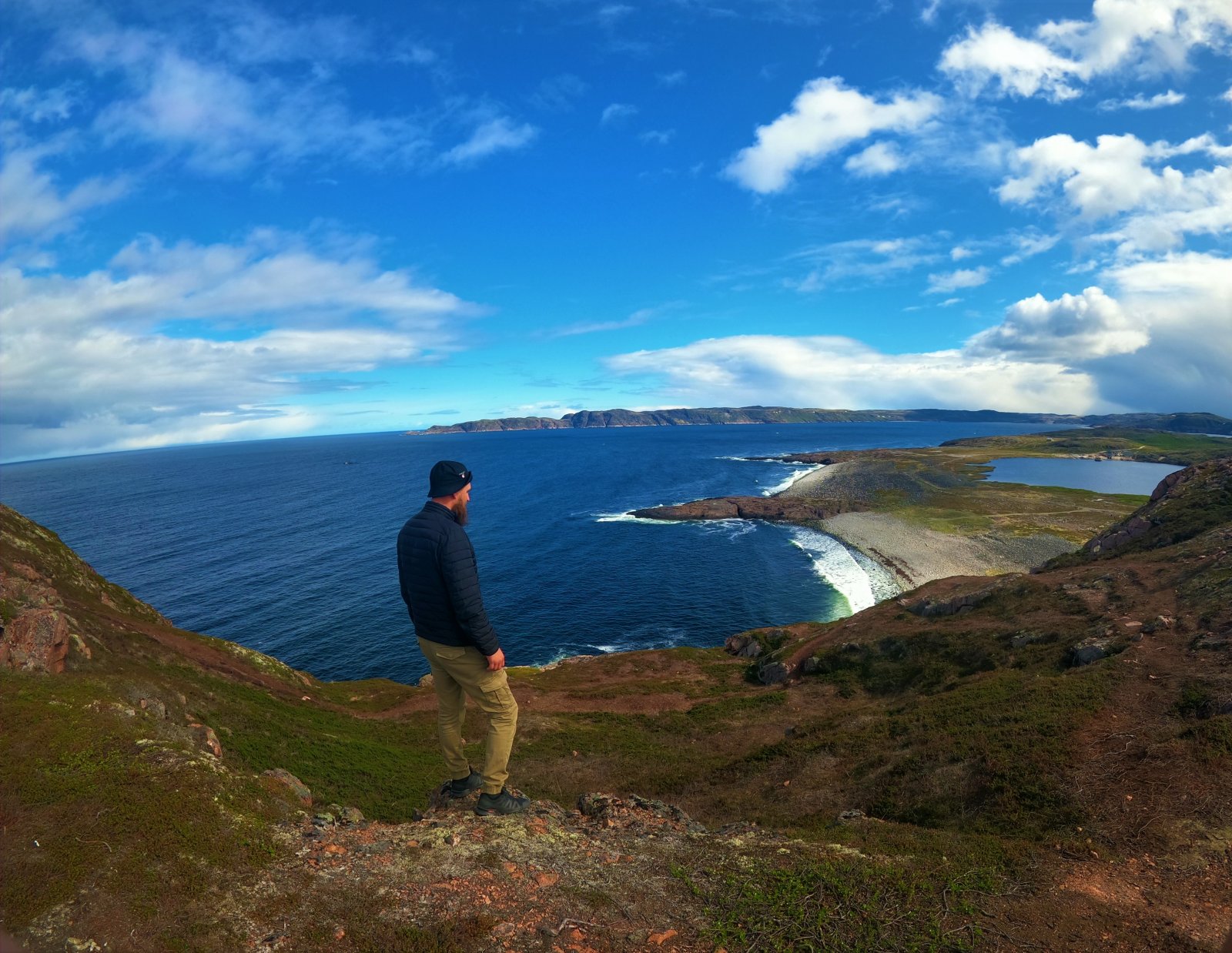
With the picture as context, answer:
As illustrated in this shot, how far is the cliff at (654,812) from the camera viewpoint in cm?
663

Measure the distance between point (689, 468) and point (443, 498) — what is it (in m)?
→ 169

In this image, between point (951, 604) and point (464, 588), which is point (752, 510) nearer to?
point (951, 604)

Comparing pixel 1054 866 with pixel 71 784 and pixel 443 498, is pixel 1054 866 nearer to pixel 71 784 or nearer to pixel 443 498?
pixel 443 498

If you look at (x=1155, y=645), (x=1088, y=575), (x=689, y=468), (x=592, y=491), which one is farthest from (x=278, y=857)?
(x=689, y=468)

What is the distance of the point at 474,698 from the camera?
879 cm

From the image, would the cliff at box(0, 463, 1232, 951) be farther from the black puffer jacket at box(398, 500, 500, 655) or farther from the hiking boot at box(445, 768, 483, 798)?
the black puffer jacket at box(398, 500, 500, 655)

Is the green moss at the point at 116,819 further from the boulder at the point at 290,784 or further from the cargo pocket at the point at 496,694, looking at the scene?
the cargo pocket at the point at 496,694

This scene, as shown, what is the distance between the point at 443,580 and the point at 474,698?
2325 mm

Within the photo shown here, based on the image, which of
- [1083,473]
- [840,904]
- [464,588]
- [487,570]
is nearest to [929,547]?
[487,570]

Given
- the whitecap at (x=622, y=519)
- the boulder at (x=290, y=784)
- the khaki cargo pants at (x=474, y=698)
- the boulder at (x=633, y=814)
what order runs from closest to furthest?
1. the khaki cargo pants at (x=474, y=698)
2. the boulder at (x=633, y=814)
3. the boulder at (x=290, y=784)
4. the whitecap at (x=622, y=519)

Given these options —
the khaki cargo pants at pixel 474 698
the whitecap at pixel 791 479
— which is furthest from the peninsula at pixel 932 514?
the khaki cargo pants at pixel 474 698

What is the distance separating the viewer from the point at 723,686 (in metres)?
37.9

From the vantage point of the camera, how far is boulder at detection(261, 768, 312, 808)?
452 inches

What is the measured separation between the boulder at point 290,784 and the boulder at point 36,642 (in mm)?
7688
